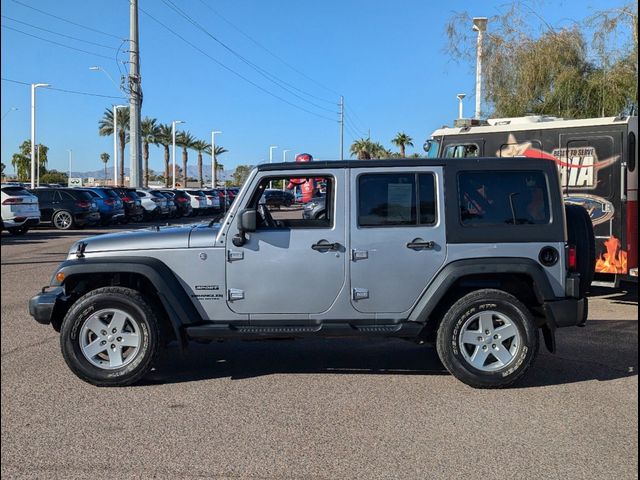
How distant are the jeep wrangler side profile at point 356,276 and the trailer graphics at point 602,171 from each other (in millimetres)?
3939

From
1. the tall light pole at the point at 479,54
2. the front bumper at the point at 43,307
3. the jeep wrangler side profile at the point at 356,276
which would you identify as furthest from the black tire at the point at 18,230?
the jeep wrangler side profile at the point at 356,276

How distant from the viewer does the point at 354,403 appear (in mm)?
5285

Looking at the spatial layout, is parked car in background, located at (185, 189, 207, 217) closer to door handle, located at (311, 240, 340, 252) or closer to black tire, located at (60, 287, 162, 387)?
black tire, located at (60, 287, 162, 387)

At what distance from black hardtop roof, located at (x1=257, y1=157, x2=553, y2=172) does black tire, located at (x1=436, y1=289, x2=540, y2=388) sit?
3.60 feet

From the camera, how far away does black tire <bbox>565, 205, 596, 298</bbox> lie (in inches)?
234

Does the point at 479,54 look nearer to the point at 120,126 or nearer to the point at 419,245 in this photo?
the point at 419,245

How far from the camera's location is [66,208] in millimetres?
24031

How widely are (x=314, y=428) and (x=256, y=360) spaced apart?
1983mm

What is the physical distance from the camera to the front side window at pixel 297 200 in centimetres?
582

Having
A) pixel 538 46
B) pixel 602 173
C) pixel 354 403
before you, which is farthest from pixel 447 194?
pixel 538 46

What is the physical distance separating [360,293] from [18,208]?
16.9m

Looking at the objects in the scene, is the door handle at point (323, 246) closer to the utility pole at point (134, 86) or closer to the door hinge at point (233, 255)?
the door hinge at point (233, 255)

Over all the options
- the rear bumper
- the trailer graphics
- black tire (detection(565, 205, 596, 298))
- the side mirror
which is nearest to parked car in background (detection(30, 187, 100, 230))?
the trailer graphics

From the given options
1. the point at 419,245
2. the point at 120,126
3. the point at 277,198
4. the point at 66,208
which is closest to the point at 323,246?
the point at 419,245
